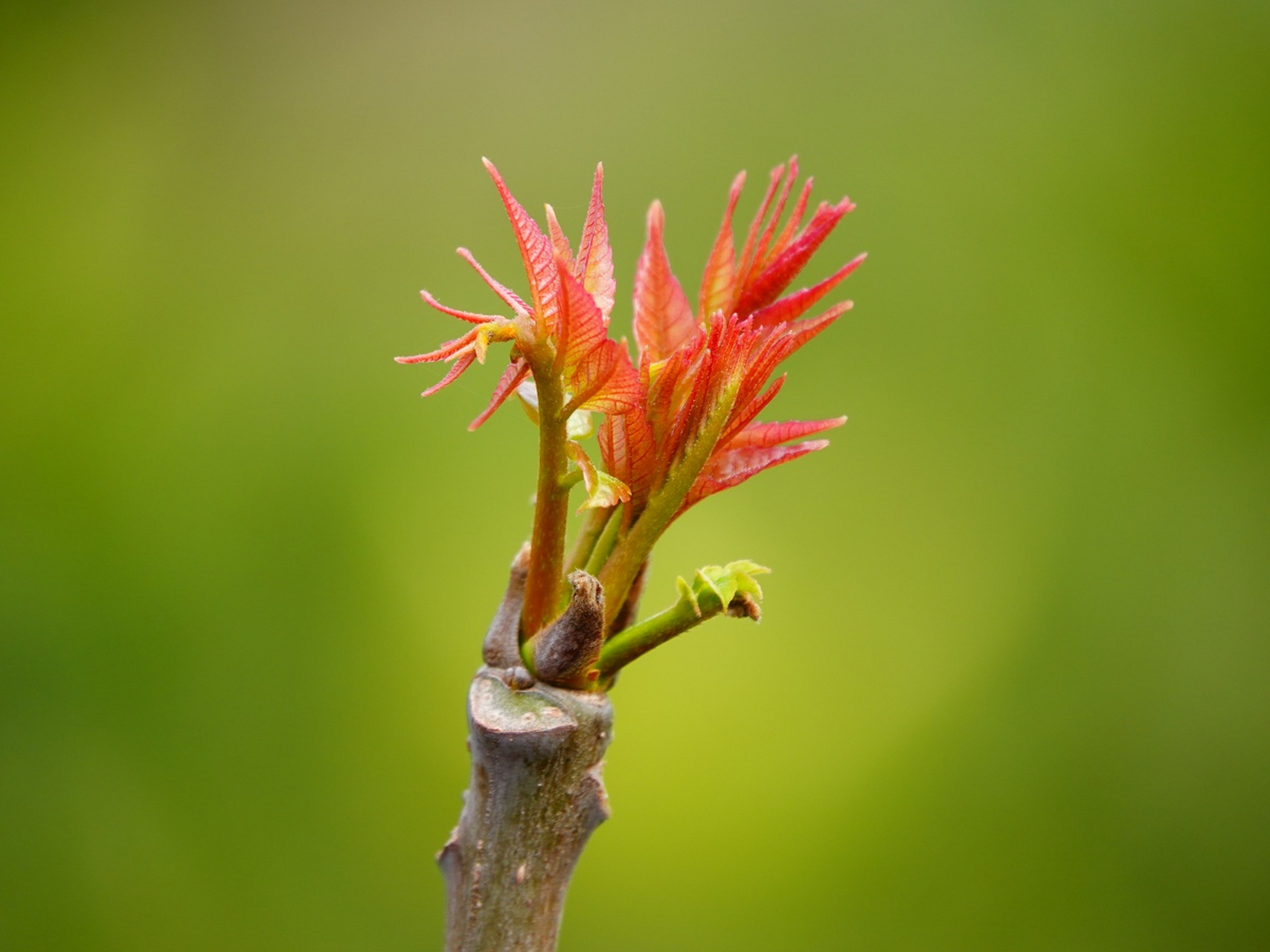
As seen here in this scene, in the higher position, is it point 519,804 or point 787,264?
point 787,264

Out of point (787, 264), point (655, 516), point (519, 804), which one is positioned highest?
point (787, 264)

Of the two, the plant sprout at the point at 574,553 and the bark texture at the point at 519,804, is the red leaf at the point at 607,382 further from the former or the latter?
the bark texture at the point at 519,804

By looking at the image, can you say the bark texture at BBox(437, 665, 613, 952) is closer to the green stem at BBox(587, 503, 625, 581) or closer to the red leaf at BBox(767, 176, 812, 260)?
the green stem at BBox(587, 503, 625, 581)

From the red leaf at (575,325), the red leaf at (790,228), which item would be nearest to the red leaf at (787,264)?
the red leaf at (790,228)

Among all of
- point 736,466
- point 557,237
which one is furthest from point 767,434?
point 557,237

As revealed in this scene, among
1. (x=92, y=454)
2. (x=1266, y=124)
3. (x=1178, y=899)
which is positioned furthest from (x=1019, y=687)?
(x=92, y=454)

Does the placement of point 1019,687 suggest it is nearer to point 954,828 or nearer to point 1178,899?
point 954,828

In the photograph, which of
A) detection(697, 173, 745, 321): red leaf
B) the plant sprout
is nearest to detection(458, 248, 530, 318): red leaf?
the plant sprout

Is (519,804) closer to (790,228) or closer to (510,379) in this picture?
(510,379)
